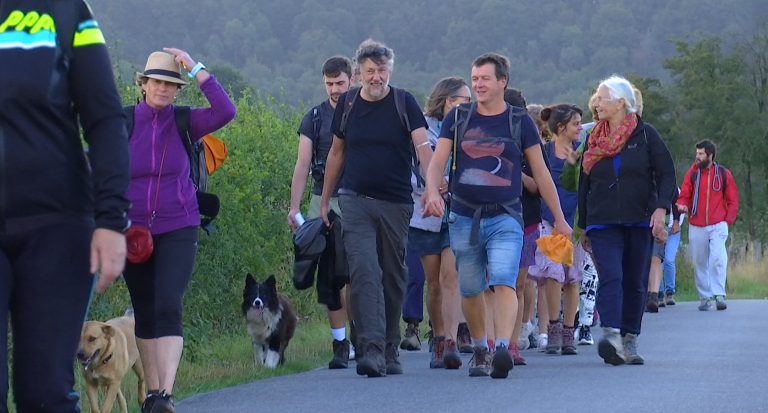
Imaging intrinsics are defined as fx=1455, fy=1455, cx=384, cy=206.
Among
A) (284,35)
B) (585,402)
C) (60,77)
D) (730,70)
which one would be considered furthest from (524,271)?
(284,35)

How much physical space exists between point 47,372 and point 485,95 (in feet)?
18.6

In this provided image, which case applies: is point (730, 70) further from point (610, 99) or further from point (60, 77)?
point (60, 77)

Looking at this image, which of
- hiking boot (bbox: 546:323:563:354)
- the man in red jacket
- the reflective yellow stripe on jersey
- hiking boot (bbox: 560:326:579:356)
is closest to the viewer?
the reflective yellow stripe on jersey

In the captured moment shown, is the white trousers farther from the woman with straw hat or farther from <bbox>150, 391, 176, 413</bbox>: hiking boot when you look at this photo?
<bbox>150, 391, 176, 413</bbox>: hiking boot

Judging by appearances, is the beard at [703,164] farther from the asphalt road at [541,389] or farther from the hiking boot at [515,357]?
the hiking boot at [515,357]

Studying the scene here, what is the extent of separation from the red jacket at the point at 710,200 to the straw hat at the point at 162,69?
1331 cm

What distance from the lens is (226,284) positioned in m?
12.1

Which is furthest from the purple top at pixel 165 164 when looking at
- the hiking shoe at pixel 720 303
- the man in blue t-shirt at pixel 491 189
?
the hiking shoe at pixel 720 303

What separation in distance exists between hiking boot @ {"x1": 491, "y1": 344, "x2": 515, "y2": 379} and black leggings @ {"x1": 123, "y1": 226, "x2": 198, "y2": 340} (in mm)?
2499

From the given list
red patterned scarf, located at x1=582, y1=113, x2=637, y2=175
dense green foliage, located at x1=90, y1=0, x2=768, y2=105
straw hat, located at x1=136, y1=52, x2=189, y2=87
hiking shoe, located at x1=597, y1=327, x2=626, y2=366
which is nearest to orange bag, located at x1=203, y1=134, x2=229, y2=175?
straw hat, located at x1=136, y1=52, x2=189, y2=87

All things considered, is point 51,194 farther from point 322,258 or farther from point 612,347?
point 612,347

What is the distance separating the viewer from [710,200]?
65.0ft

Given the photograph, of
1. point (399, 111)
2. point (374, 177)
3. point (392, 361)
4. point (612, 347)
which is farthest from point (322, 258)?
point (612, 347)

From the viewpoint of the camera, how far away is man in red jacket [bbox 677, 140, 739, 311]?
19.6 m
